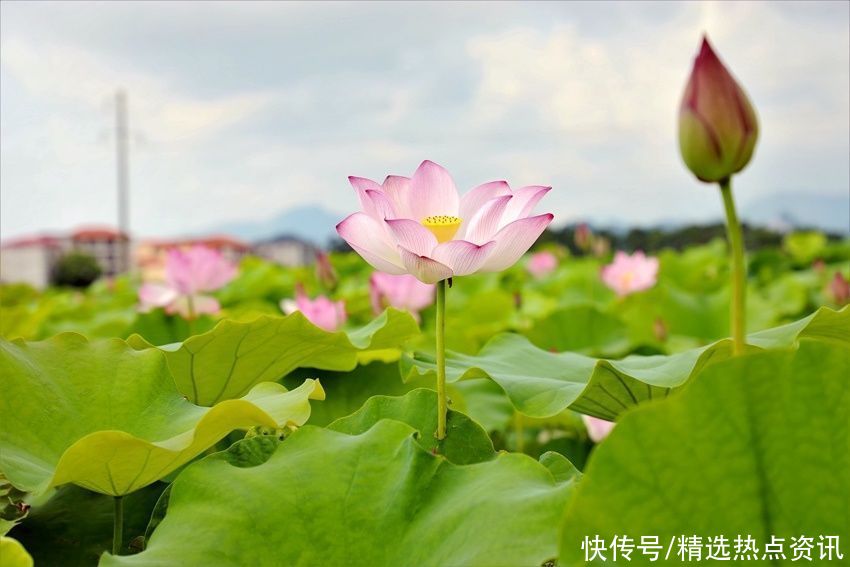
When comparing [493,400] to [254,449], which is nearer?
[254,449]

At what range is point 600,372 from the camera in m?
0.76

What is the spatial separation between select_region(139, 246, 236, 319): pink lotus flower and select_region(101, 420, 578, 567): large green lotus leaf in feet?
5.06

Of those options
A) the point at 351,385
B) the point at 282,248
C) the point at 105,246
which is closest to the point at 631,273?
the point at 351,385

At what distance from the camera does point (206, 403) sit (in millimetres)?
950

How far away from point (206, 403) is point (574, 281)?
10.9 feet

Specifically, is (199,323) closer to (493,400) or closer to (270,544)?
(493,400)

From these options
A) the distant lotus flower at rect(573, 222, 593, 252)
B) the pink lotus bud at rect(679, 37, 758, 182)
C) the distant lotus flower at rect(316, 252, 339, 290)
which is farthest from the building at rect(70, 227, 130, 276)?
the pink lotus bud at rect(679, 37, 758, 182)

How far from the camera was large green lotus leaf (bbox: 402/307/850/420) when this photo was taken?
75 centimetres

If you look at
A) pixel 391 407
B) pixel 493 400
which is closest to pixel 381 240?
pixel 391 407

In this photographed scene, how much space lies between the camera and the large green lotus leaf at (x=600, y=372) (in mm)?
751

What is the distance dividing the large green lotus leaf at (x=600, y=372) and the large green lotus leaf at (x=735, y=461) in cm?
25

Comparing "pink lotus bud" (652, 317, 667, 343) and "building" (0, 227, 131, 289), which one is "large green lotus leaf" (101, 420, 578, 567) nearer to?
"pink lotus bud" (652, 317, 667, 343)

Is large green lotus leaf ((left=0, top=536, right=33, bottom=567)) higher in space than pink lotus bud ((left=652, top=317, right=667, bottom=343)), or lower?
higher

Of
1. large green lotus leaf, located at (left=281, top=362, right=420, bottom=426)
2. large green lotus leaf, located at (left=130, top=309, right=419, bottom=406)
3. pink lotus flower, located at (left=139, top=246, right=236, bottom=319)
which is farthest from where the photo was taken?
pink lotus flower, located at (left=139, top=246, right=236, bottom=319)
